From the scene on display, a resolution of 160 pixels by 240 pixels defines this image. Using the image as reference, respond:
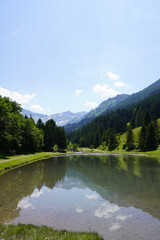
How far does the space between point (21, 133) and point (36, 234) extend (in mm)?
65223

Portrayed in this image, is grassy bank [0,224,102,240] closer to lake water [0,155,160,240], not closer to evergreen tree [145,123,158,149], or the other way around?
lake water [0,155,160,240]

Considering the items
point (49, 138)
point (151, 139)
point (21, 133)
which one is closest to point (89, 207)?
point (21, 133)

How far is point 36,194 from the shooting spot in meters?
17.5

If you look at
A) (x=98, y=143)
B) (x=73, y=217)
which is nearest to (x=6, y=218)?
(x=73, y=217)

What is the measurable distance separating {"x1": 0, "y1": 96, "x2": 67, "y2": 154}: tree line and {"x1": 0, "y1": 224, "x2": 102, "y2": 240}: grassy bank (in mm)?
40793

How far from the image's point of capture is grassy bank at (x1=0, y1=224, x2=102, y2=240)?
8.62 metres

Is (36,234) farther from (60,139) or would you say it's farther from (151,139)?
(60,139)

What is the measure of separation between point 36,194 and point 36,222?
6916 mm

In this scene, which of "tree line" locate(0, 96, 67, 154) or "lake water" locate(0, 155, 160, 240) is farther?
"tree line" locate(0, 96, 67, 154)

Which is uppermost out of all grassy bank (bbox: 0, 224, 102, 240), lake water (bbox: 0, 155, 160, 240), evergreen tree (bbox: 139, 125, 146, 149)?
evergreen tree (bbox: 139, 125, 146, 149)

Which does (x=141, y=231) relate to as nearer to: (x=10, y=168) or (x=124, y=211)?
(x=124, y=211)

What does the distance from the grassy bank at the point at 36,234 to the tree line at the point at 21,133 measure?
134ft

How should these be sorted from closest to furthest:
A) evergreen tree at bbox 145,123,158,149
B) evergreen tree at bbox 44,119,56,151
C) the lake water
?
the lake water → evergreen tree at bbox 145,123,158,149 → evergreen tree at bbox 44,119,56,151

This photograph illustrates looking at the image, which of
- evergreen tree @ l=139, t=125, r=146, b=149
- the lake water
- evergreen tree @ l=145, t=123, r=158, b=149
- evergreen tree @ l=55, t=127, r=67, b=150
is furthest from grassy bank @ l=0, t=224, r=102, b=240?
evergreen tree @ l=55, t=127, r=67, b=150
